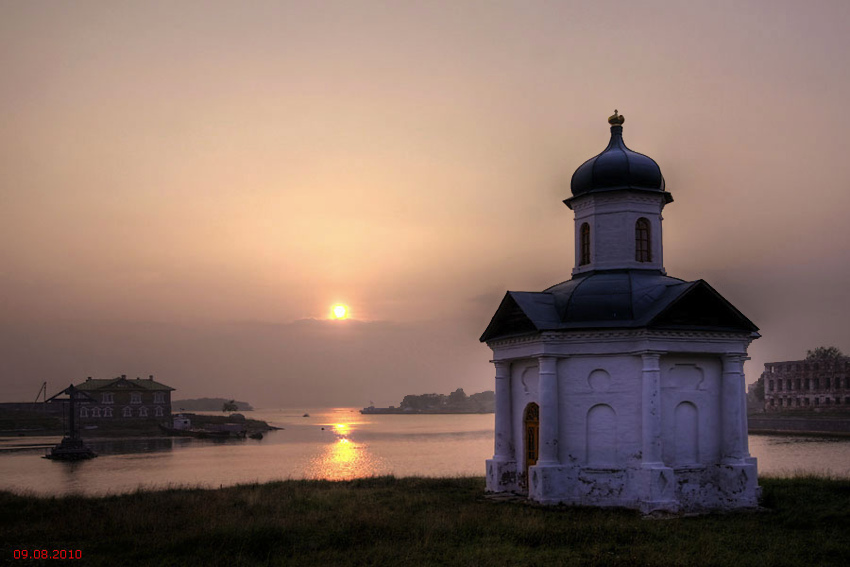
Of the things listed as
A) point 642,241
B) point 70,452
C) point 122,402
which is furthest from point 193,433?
point 642,241

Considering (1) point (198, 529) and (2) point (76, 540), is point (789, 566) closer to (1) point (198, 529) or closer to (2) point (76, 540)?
(1) point (198, 529)

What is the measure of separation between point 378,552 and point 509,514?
486cm

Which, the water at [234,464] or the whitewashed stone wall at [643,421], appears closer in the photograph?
the whitewashed stone wall at [643,421]

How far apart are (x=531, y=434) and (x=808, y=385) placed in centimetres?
9454

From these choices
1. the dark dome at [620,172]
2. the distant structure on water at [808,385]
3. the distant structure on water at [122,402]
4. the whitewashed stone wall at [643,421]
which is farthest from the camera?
the distant structure on water at [808,385]

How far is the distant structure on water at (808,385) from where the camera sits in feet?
317

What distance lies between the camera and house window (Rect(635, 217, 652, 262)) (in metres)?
21.6

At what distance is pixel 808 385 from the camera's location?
101125 millimetres

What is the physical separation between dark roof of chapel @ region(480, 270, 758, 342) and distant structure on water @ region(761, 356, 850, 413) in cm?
8593

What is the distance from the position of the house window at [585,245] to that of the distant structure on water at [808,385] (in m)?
85.3
